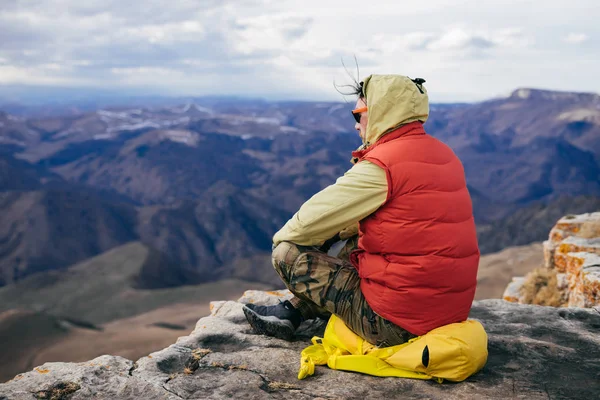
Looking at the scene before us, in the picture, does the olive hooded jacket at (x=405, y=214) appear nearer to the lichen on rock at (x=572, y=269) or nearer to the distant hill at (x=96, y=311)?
the lichen on rock at (x=572, y=269)

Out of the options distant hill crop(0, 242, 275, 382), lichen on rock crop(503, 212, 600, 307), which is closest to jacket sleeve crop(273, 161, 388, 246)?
lichen on rock crop(503, 212, 600, 307)

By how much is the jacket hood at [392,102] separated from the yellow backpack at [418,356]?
1.66 metres

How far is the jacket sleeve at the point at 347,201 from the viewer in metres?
3.67

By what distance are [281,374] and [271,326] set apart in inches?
29.5

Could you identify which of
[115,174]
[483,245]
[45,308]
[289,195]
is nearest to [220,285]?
[45,308]

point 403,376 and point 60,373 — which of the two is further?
point 60,373

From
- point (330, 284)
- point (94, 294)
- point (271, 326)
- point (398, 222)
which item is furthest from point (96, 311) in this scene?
point (398, 222)

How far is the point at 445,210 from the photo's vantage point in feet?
12.2

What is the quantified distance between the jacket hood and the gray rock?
2043mm

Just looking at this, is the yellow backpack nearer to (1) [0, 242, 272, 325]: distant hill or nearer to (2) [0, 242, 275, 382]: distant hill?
(2) [0, 242, 275, 382]: distant hill

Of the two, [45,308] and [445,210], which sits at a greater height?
[445,210]

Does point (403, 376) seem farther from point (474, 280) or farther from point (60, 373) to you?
point (60, 373)

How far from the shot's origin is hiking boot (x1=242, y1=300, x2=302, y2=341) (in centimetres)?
489

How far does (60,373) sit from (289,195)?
6174 inches
